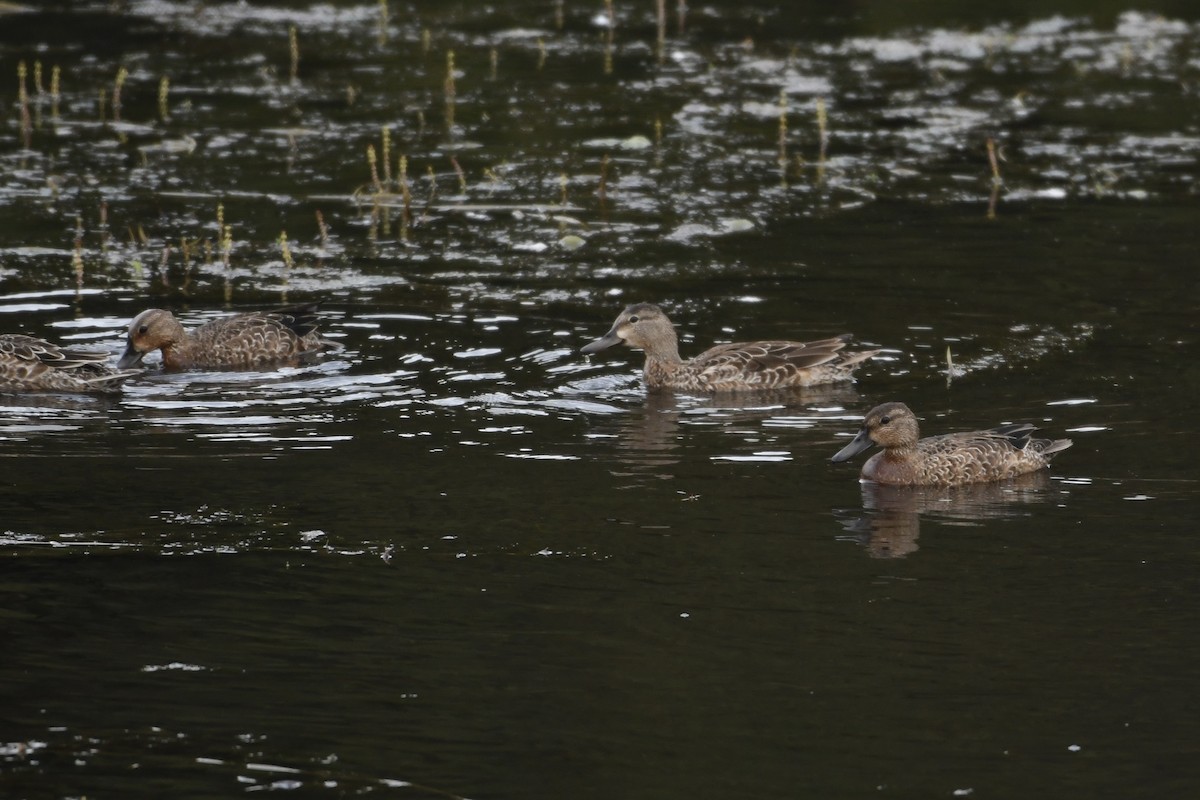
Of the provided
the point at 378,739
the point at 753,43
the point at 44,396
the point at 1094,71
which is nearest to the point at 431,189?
the point at 44,396

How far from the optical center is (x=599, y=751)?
718cm

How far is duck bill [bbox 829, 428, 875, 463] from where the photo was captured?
1127cm

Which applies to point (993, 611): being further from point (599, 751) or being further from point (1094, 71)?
point (1094, 71)

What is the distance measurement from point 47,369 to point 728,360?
451 centimetres

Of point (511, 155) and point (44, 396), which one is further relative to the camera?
point (511, 155)

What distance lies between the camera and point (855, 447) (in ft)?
37.1

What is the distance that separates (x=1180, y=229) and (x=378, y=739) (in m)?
12.1

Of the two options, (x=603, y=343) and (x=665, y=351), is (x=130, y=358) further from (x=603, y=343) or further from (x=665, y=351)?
(x=665, y=351)

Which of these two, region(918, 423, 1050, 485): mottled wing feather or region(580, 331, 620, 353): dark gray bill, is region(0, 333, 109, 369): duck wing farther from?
region(918, 423, 1050, 485): mottled wing feather

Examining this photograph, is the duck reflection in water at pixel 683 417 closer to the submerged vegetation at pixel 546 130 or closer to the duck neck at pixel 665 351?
the duck neck at pixel 665 351

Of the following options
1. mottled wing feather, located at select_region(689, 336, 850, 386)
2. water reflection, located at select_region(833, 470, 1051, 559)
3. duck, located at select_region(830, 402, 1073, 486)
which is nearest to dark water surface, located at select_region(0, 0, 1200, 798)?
water reflection, located at select_region(833, 470, 1051, 559)

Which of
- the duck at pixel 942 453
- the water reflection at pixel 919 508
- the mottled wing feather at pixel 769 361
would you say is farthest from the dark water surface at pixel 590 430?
the mottled wing feather at pixel 769 361

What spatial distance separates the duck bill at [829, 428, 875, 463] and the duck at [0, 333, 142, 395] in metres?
4.94

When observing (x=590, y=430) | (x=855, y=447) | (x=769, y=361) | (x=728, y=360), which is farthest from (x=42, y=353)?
(x=855, y=447)
